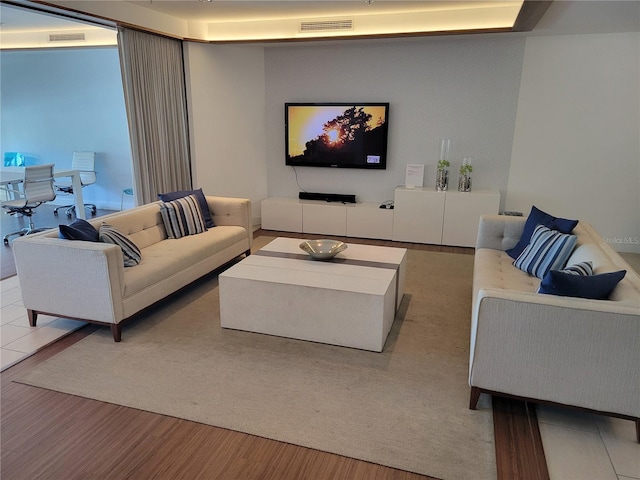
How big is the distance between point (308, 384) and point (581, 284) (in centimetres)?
157

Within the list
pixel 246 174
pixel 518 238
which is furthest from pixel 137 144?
pixel 518 238

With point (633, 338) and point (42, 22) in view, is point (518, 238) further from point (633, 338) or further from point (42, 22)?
point (42, 22)

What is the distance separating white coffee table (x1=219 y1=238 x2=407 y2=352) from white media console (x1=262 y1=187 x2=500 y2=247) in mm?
2134

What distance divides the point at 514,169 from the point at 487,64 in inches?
50.2

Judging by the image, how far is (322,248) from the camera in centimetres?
373

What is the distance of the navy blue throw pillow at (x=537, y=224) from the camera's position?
134 inches

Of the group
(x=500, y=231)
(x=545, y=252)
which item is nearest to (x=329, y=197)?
(x=500, y=231)

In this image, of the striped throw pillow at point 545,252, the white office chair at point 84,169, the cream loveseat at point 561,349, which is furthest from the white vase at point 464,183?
the white office chair at point 84,169

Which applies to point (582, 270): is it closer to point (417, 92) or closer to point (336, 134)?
point (417, 92)

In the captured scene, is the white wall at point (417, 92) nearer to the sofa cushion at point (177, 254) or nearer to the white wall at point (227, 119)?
the white wall at point (227, 119)

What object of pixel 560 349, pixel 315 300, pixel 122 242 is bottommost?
pixel 315 300

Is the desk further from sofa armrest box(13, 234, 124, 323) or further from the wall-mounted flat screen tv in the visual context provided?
the wall-mounted flat screen tv

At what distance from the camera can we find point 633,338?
2.03 meters

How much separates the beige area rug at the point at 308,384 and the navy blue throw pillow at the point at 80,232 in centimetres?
71
